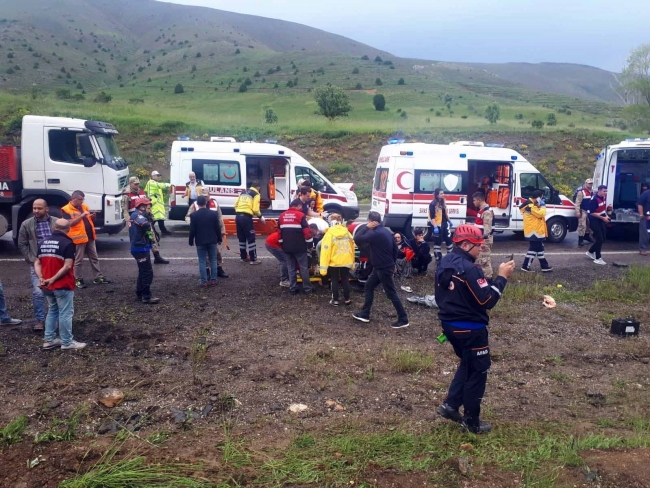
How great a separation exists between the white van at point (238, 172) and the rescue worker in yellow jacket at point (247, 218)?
3642 millimetres

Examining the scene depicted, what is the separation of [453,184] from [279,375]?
9696 millimetres

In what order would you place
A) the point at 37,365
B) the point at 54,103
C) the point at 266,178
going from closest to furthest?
the point at 37,365, the point at 266,178, the point at 54,103

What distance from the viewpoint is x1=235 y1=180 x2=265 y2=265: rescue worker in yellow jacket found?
37.8 feet

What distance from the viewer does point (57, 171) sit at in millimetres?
12461

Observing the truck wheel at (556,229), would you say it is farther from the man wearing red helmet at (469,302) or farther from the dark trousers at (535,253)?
the man wearing red helmet at (469,302)

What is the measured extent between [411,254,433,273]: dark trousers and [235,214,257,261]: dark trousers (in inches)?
130

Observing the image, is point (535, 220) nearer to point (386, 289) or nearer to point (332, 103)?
point (386, 289)

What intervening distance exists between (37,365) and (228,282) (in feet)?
14.2

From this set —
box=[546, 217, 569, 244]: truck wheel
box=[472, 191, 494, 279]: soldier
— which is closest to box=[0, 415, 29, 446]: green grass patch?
box=[472, 191, 494, 279]: soldier

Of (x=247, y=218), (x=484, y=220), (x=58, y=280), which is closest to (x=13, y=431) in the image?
(x=58, y=280)

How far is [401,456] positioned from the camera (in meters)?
4.64

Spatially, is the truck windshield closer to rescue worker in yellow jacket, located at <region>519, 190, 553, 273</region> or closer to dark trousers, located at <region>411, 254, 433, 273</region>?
dark trousers, located at <region>411, 254, 433, 273</region>

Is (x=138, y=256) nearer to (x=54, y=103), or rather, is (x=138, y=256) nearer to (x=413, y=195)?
(x=413, y=195)

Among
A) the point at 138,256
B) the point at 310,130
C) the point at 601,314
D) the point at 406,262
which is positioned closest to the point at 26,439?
the point at 138,256
